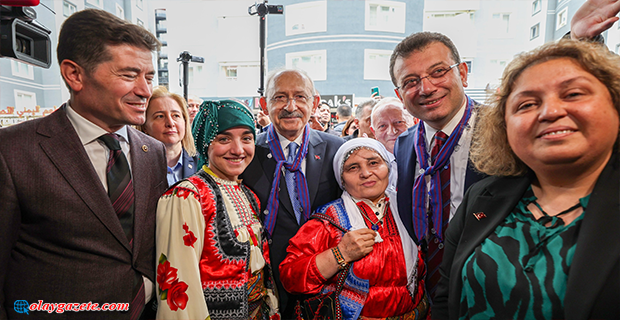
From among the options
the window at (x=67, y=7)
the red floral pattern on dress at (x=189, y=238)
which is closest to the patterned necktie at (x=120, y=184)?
the red floral pattern on dress at (x=189, y=238)

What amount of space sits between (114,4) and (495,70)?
36.4 feet

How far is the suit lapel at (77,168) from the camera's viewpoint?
1396mm

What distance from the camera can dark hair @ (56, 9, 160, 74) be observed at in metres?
1.47

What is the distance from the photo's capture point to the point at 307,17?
38.1ft

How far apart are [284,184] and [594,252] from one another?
1.59 m

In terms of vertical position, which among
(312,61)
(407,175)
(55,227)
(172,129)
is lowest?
(55,227)

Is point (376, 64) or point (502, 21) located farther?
point (376, 64)

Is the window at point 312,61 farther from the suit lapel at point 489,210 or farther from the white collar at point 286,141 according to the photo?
the suit lapel at point 489,210

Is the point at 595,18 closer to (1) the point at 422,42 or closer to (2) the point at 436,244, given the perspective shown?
(1) the point at 422,42

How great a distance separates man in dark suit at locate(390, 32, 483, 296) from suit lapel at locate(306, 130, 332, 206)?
57cm

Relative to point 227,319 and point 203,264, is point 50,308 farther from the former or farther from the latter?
point 227,319

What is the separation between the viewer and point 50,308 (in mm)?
1354

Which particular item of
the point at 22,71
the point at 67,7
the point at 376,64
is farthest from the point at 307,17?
the point at 22,71

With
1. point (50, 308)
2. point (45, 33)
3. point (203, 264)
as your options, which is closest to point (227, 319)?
point (203, 264)
